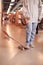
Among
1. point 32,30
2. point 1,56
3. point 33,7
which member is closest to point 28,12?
point 33,7

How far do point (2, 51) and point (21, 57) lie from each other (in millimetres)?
560

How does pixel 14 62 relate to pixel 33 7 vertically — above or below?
below

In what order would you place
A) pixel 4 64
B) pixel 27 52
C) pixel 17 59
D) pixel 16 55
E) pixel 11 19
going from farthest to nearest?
1. pixel 11 19
2. pixel 27 52
3. pixel 16 55
4. pixel 17 59
5. pixel 4 64

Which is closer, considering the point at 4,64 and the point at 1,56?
the point at 4,64

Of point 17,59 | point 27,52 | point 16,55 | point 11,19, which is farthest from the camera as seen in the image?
point 11,19

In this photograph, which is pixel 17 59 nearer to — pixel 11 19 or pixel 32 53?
pixel 32 53

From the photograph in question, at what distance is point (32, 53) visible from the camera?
3.81 m

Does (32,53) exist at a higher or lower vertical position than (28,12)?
lower

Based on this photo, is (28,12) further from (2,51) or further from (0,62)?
(0,62)

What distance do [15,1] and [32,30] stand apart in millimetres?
8156

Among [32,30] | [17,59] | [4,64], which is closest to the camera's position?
[4,64]

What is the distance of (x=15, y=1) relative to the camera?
39.9 feet

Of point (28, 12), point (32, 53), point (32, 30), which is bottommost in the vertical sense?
point (32, 53)

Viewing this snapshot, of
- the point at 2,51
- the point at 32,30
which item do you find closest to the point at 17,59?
the point at 2,51
